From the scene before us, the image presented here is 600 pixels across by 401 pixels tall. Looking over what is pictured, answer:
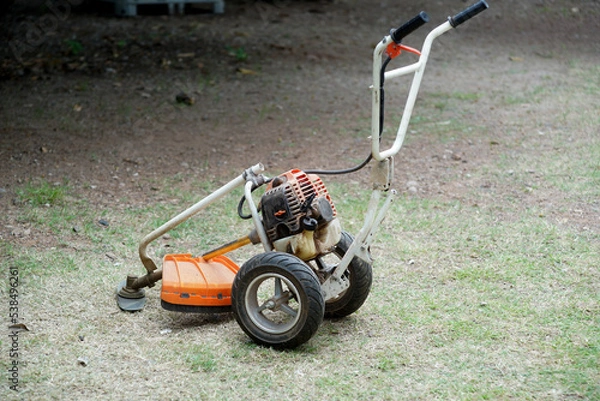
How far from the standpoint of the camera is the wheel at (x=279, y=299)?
317 centimetres

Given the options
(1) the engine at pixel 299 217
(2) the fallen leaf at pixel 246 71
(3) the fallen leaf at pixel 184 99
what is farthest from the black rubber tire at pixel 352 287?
(2) the fallen leaf at pixel 246 71

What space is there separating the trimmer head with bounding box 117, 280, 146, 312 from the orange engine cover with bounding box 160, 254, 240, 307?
0.98 feet

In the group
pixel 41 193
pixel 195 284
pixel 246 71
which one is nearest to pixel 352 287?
pixel 195 284

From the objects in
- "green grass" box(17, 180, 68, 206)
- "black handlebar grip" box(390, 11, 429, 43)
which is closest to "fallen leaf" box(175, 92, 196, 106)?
"green grass" box(17, 180, 68, 206)

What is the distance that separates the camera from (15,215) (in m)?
4.79

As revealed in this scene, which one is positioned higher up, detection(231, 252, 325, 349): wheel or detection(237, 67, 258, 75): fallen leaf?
detection(231, 252, 325, 349): wheel

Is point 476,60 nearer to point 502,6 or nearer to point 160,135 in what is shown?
point 502,6

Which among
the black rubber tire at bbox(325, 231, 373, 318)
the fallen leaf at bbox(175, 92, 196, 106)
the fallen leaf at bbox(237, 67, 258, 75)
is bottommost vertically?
the fallen leaf at bbox(237, 67, 258, 75)

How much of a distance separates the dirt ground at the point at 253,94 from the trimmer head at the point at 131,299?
952 millimetres

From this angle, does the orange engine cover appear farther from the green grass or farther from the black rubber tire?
the green grass

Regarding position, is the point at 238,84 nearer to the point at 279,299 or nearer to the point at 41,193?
the point at 41,193

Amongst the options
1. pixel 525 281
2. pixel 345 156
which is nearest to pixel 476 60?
pixel 345 156

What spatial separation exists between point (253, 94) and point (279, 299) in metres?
4.42

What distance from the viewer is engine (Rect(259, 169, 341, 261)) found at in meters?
3.30
